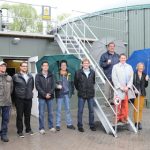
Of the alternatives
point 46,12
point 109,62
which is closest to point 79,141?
point 109,62

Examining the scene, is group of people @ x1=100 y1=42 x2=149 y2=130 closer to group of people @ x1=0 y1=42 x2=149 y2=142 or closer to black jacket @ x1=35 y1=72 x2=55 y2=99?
group of people @ x1=0 y1=42 x2=149 y2=142

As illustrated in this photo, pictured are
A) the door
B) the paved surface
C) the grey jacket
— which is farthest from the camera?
the door

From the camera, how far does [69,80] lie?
31.2 feet

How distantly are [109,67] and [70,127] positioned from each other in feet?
6.45

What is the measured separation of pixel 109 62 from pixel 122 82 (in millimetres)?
707

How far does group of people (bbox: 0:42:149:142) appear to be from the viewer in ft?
28.1

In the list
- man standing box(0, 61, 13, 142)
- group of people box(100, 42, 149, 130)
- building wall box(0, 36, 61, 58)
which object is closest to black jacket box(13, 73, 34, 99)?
man standing box(0, 61, 13, 142)

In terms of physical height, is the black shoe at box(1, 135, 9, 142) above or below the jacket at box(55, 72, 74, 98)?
below

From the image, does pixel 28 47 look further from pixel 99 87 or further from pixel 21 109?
pixel 21 109

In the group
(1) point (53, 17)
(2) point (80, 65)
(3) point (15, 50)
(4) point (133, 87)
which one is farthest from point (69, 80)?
(1) point (53, 17)

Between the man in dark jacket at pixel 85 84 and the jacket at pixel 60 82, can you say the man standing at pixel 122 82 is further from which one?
the jacket at pixel 60 82

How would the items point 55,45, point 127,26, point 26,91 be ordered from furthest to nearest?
point 127,26
point 55,45
point 26,91

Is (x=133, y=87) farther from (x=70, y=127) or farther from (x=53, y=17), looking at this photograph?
(x=53, y=17)

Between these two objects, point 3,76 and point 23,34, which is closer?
point 3,76
